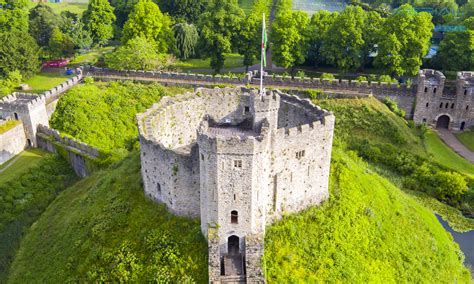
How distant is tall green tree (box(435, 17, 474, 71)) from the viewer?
245 ft

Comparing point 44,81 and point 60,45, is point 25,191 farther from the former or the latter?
A: point 60,45

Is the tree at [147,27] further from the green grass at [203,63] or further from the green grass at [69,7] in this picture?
the green grass at [69,7]

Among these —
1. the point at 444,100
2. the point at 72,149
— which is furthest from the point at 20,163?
the point at 444,100

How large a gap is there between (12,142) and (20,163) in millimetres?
2942

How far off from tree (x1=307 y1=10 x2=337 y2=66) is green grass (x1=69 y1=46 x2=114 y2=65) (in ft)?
130

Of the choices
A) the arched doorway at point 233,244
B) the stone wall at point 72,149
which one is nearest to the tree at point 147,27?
the stone wall at point 72,149

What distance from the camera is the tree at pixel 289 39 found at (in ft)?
252

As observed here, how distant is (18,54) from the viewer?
77000 mm

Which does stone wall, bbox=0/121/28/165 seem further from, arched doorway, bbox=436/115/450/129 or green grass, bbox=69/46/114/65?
arched doorway, bbox=436/115/450/129

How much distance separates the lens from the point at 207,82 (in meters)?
71.7

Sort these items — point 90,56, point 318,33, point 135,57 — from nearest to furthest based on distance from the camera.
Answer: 1. point 135,57
2. point 318,33
3. point 90,56

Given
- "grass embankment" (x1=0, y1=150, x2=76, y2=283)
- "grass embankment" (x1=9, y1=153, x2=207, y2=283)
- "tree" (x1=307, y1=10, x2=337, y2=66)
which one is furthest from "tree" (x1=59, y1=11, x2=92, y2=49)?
"grass embankment" (x1=9, y1=153, x2=207, y2=283)

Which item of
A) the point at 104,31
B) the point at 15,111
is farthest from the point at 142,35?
the point at 15,111

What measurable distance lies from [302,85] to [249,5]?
233 feet
